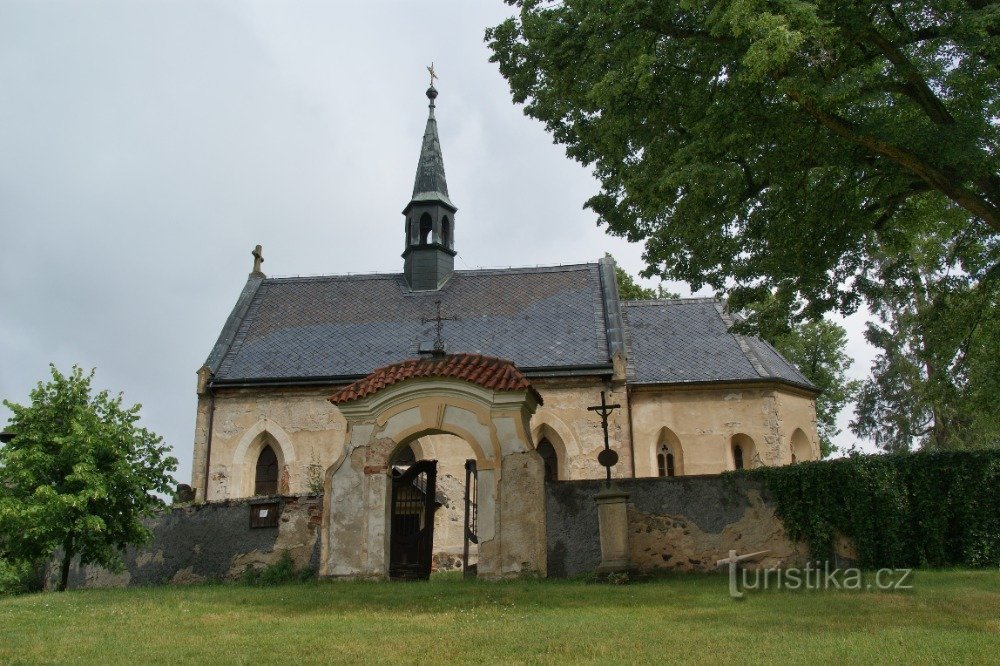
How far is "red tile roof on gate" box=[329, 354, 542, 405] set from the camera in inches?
503

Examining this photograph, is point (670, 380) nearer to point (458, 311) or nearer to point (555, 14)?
point (458, 311)

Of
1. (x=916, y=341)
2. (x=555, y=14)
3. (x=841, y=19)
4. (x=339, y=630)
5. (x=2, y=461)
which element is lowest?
(x=339, y=630)

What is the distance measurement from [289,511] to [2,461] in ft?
17.8

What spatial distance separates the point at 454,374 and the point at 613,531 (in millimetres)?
3436

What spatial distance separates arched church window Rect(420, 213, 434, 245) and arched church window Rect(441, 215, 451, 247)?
40 centimetres

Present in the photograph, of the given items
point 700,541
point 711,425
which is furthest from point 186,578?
point 711,425

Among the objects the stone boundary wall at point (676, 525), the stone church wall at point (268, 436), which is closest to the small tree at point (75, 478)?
the stone church wall at point (268, 436)

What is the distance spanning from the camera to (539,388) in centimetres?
1952

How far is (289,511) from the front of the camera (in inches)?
545

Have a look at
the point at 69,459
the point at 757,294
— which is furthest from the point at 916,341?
the point at 69,459

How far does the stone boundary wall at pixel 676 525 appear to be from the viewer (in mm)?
12555

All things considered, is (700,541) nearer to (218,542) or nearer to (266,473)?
(218,542)

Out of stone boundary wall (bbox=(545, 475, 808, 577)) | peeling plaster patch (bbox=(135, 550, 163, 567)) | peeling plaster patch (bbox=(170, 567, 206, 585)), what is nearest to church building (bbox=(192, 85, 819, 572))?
peeling plaster patch (bbox=(135, 550, 163, 567))

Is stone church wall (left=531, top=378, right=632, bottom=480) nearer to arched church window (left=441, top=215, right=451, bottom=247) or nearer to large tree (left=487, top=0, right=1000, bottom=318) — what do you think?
large tree (left=487, top=0, right=1000, bottom=318)
